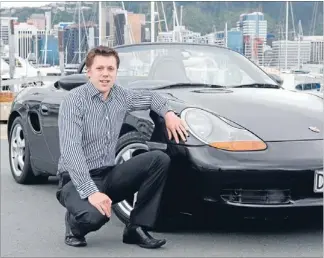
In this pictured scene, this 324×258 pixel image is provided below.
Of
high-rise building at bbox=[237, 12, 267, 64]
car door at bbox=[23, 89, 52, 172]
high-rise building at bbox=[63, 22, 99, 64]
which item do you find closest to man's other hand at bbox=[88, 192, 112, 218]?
car door at bbox=[23, 89, 52, 172]

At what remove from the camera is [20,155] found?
259 inches

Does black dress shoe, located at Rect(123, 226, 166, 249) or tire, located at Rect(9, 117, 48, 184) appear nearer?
black dress shoe, located at Rect(123, 226, 166, 249)

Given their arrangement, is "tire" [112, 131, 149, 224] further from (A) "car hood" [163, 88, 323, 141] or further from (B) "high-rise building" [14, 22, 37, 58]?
(B) "high-rise building" [14, 22, 37, 58]

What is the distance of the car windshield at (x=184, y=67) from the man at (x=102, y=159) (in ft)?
2.72

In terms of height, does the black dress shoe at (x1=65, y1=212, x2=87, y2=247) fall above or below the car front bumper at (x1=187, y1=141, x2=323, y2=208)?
below

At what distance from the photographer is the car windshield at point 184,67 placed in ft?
17.6

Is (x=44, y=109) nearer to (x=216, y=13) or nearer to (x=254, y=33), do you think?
(x=254, y=33)

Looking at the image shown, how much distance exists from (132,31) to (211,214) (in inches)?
519

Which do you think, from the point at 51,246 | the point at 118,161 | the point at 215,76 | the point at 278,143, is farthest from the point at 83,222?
the point at 215,76

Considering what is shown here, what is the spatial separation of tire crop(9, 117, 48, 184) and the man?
207 cm

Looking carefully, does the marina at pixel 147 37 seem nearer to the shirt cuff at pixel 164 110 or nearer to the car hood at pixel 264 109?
the car hood at pixel 264 109

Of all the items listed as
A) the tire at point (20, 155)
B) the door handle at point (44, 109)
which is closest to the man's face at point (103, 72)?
the door handle at point (44, 109)

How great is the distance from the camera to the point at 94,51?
14.2ft

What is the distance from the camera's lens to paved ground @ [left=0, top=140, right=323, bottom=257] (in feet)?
13.8
